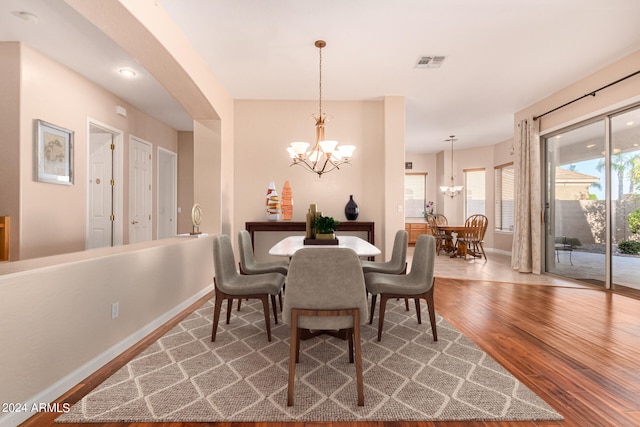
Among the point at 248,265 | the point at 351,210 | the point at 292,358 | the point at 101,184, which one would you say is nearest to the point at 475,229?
the point at 351,210

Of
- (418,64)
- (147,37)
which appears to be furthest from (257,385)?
(418,64)

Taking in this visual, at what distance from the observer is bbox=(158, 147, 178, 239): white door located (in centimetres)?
668

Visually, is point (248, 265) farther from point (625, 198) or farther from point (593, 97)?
point (593, 97)

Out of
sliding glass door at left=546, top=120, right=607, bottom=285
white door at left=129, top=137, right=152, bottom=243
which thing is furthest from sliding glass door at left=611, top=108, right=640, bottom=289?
white door at left=129, top=137, right=152, bottom=243

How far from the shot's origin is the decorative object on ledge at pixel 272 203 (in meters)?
4.86

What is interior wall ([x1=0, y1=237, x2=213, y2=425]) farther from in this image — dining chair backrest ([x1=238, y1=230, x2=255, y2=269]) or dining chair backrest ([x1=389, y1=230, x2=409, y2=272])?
dining chair backrest ([x1=389, y1=230, x2=409, y2=272])

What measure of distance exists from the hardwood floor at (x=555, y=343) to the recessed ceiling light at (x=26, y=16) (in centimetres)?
289

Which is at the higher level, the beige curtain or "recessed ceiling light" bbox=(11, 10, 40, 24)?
"recessed ceiling light" bbox=(11, 10, 40, 24)

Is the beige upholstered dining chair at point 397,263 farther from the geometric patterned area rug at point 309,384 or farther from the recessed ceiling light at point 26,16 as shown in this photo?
the recessed ceiling light at point 26,16

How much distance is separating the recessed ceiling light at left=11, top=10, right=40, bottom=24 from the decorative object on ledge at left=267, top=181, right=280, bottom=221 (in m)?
2.91

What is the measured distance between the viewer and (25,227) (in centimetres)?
338

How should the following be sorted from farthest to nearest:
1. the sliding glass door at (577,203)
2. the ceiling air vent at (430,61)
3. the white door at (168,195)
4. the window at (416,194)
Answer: the window at (416,194) < the white door at (168,195) < the sliding glass door at (577,203) < the ceiling air vent at (430,61)

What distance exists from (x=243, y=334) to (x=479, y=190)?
7896mm

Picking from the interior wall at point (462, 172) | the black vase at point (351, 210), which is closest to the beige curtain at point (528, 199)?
the interior wall at point (462, 172)
